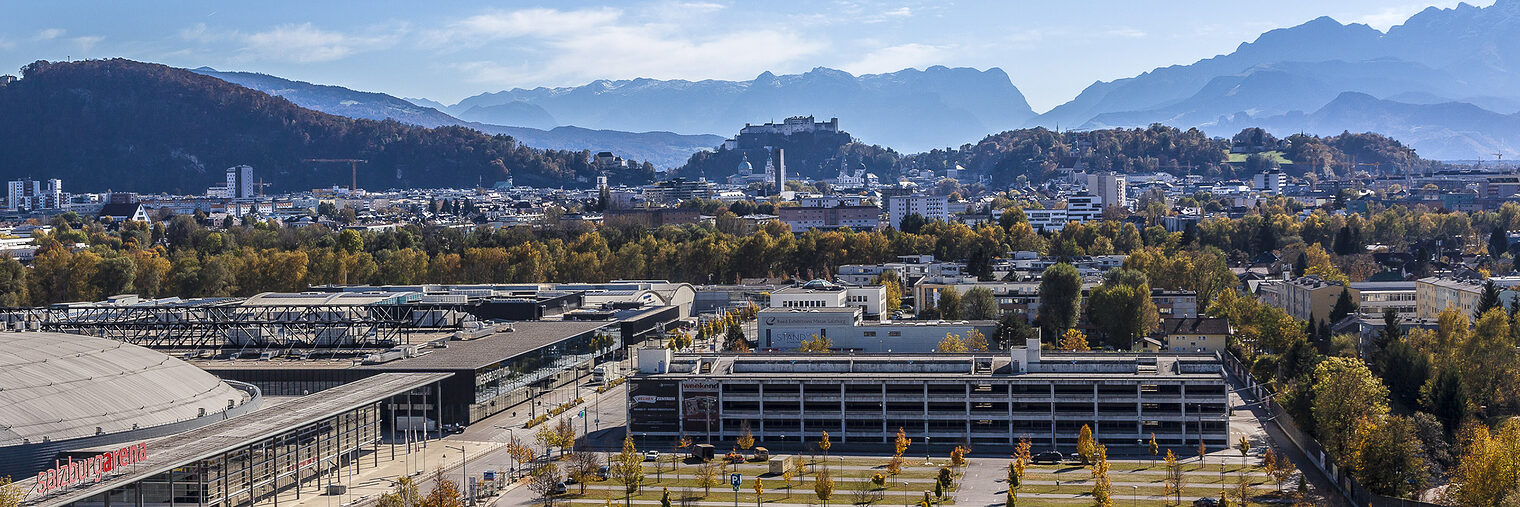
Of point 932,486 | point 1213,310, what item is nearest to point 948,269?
point 1213,310

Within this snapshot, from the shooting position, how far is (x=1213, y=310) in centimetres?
6644

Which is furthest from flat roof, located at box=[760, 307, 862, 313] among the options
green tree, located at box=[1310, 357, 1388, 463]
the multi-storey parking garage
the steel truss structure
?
green tree, located at box=[1310, 357, 1388, 463]

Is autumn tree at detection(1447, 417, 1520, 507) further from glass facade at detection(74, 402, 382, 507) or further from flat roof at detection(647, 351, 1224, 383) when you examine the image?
glass facade at detection(74, 402, 382, 507)

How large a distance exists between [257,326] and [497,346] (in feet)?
27.7

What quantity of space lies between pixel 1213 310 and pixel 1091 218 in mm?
69971

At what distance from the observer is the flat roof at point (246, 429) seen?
2974 centimetres

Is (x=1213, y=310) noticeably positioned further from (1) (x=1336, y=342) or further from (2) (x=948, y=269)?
(2) (x=948, y=269)

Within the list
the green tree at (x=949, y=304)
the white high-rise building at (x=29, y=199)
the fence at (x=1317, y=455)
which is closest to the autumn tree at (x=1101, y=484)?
the fence at (x=1317, y=455)

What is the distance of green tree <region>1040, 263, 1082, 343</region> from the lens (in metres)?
64.9

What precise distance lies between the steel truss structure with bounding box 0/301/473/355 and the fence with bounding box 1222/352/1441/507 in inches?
1097

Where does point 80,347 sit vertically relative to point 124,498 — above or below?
above

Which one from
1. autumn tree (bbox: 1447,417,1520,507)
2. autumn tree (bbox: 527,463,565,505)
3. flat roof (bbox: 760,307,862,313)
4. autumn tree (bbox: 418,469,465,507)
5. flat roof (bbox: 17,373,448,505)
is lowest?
autumn tree (bbox: 527,463,565,505)

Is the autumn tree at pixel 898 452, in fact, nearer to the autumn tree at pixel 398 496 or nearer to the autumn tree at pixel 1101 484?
the autumn tree at pixel 1101 484

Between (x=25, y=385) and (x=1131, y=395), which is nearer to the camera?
(x=25, y=385)
